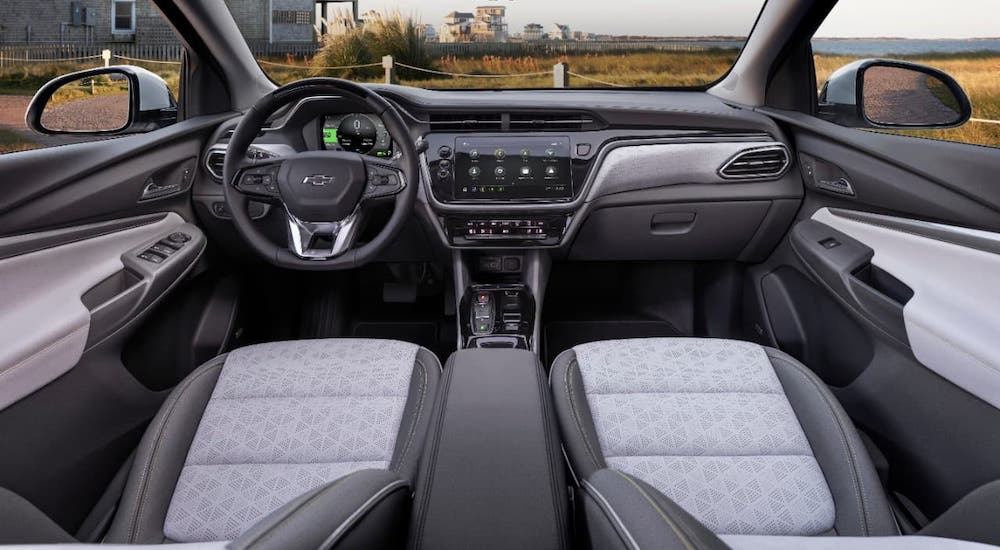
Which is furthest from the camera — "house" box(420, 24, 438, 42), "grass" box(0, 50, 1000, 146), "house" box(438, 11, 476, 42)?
"house" box(438, 11, 476, 42)

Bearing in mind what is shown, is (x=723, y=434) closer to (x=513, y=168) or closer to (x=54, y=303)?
(x=513, y=168)

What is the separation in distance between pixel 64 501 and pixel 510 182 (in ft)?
5.27

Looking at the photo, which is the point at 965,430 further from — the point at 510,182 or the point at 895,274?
the point at 510,182

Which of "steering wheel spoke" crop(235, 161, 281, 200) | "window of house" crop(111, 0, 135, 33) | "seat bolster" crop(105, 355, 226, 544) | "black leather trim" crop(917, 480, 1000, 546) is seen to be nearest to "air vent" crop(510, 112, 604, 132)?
"steering wheel spoke" crop(235, 161, 281, 200)

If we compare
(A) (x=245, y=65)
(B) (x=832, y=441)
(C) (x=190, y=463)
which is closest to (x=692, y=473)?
(B) (x=832, y=441)

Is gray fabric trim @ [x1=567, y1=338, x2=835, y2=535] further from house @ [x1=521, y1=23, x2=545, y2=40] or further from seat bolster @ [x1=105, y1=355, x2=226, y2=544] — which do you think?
house @ [x1=521, y1=23, x2=545, y2=40]

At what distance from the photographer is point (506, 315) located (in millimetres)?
2725

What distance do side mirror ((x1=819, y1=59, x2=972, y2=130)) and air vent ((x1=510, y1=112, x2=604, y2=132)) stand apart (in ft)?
2.57

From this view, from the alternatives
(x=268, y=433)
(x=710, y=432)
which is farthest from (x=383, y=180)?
(x=710, y=432)

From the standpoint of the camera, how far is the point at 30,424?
148 cm

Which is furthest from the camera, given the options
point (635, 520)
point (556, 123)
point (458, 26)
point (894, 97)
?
point (458, 26)

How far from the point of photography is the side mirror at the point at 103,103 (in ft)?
6.76

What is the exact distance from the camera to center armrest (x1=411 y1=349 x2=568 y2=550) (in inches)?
39.4

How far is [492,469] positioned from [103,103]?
73.3 inches
